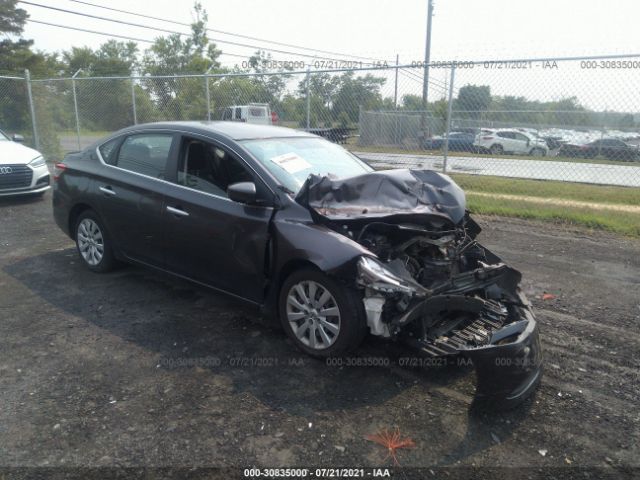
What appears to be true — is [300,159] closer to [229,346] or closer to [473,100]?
[229,346]

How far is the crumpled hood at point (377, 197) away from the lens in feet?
11.8

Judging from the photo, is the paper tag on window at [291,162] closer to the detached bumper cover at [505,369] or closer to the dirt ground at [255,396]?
the dirt ground at [255,396]

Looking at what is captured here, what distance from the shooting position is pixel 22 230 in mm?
7340

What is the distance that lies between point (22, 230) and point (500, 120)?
Result: 8.02 meters

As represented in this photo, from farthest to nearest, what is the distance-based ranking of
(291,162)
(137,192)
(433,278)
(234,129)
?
1. (137,192)
2. (234,129)
3. (291,162)
4. (433,278)

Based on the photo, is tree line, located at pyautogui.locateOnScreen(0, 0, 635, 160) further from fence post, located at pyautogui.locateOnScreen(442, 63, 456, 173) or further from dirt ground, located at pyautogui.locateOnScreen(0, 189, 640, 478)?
dirt ground, located at pyautogui.locateOnScreen(0, 189, 640, 478)

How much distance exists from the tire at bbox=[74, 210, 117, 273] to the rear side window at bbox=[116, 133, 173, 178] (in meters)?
0.73

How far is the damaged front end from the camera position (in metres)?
2.96

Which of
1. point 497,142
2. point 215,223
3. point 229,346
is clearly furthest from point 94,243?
point 497,142

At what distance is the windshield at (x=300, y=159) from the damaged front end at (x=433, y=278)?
0.37 meters

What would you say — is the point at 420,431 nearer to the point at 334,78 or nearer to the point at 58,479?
the point at 58,479

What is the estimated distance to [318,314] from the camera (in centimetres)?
355

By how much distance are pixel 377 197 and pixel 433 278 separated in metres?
0.73

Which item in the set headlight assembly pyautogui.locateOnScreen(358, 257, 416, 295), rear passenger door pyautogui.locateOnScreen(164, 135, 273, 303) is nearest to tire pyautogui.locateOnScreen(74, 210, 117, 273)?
rear passenger door pyautogui.locateOnScreen(164, 135, 273, 303)
